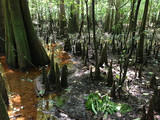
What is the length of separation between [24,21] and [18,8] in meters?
0.47

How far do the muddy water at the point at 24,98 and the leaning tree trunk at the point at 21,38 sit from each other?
1.31 ft

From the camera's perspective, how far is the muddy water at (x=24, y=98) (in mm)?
2793

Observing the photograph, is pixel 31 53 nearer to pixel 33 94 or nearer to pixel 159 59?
pixel 33 94

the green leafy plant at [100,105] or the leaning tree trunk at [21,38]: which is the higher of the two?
the leaning tree trunk at [21,38]

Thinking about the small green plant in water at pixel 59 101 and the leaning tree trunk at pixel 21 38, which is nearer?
the small green plant in water at pixel 59 101

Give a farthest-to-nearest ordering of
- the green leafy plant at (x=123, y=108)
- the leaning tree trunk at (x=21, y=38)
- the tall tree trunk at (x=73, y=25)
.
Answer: the tall tree trunk at (x=73, y=25) < the leaning tree trunk at (x=21, y=38) < the green leafy plant at (x=123, y=108)

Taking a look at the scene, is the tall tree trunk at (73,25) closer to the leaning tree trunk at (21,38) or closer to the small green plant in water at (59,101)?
the leaning tree trunk at (21,38)

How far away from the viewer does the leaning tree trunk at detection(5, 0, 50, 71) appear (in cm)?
459

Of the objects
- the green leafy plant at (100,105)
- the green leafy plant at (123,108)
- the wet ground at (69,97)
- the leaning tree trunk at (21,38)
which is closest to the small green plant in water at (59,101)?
the wet ground at (69,97)

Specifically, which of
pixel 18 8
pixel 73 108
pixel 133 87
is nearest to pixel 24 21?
pixel 18 8

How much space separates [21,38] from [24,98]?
2.12m

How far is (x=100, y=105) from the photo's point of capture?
9.45 ft

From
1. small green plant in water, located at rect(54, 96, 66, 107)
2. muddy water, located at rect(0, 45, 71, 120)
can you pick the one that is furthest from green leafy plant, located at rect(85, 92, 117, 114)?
muddy water, located at rect(0, 45, 71, 120)

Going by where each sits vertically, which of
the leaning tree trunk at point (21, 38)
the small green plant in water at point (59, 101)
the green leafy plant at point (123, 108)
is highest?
the leaning tree trunk at point (21, 38)
